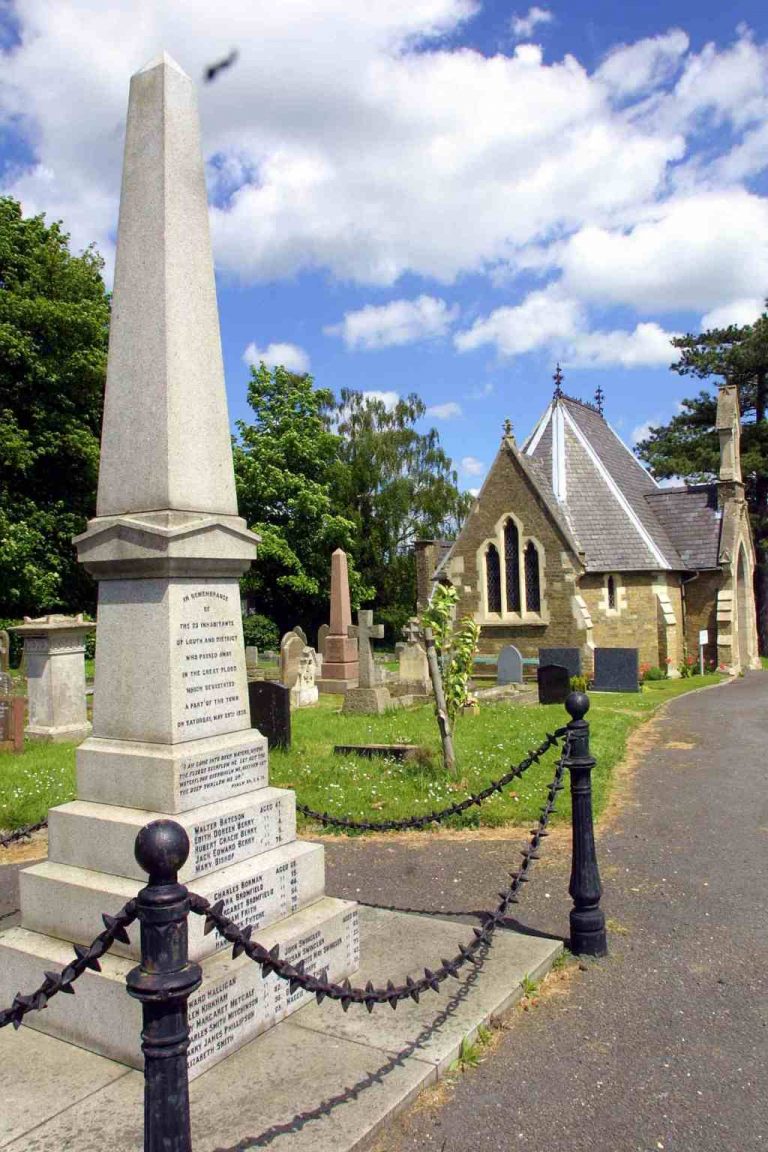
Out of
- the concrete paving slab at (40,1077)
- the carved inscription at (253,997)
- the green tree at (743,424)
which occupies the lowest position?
the concrete paving slab at (40,1077)

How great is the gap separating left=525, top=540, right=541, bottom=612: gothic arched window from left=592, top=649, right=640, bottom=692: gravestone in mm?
4423

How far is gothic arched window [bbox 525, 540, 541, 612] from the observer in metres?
25.0

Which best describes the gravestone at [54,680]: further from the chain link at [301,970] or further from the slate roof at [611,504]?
the slate roof at [611,504]

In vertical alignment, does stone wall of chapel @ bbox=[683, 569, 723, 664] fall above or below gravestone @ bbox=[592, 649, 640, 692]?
above

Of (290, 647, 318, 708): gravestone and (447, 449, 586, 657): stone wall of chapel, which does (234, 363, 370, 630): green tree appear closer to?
(447, 449, 586, 657): stone wall of chapel

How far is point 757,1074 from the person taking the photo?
3.58m

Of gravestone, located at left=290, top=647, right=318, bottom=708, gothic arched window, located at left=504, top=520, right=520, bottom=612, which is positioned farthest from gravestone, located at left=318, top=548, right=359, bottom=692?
gothic arched window, located at left=504, top=520, right=520, bottom=612

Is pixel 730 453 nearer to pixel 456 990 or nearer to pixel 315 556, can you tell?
pixel 315 556

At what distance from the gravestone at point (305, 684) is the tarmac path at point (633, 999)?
9.87m

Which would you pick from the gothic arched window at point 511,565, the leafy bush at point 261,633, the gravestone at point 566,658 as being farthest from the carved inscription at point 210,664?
the leafy bush at point 261,633

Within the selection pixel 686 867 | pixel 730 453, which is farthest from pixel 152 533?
pixel 730 453

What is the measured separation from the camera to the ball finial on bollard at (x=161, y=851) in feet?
7.14

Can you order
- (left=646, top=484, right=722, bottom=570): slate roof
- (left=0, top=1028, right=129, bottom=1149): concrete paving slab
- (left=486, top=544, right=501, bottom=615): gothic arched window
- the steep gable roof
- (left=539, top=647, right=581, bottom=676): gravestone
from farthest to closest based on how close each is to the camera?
(left=646, top=484, right=722, bottom=570): slate roof
(left=486, top=544, right=501, bottom=615): gothic arched window
the steep gable roof
(left=539, top=647, right=581, bottom=676): gravestone
(left=0, top=1028, right=129, bottom=1149): concrete paving slab

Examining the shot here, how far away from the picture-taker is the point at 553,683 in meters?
16.8
